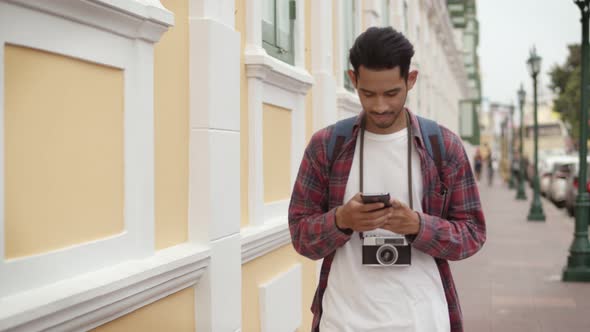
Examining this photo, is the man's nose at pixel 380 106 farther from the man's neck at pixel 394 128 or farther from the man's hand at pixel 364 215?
the man's hand at pixel 364 215

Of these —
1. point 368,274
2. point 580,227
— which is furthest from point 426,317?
point 580,227

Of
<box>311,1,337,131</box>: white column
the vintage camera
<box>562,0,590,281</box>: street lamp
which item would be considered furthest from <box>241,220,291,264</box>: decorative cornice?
<box>562,0,590,281</box>: street lamp

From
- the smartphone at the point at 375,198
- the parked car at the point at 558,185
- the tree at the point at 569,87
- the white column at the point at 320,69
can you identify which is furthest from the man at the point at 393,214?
the tree at the point at 569,87

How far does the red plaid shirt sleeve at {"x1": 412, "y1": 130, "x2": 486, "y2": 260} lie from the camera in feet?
8.42

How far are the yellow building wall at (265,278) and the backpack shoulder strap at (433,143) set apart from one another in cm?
243

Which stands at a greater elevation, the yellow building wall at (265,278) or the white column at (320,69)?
the white column at (320,69)

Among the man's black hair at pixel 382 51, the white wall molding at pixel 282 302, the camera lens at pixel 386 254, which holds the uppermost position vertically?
the man's black hair at pixel 382 51

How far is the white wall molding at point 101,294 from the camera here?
7.51ft

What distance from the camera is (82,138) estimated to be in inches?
108

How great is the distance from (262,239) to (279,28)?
1907 millimetres

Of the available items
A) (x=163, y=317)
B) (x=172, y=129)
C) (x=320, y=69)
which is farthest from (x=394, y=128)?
(x=320, y=69)

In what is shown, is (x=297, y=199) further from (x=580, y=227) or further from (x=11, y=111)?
(x=580, y=227)

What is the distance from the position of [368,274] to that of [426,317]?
246mm

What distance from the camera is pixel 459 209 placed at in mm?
2646
